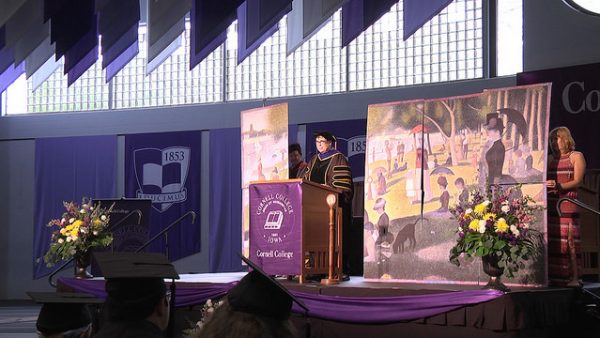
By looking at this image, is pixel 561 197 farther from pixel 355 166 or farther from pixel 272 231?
pixel 355 166

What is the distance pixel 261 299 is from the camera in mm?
2146

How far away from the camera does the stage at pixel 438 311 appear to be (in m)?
6.18

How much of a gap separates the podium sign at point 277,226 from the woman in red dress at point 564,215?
2.19 meters

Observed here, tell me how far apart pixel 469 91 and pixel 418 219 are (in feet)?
18.1

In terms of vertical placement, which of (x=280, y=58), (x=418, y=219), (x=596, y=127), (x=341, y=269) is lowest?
(x=341, y=269)

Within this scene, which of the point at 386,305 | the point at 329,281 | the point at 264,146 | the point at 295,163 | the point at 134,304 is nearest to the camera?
the point at 134,304

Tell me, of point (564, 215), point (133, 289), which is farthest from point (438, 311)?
point (133, 289)

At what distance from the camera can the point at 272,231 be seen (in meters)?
7.70

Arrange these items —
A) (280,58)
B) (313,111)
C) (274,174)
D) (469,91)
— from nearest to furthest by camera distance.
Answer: (274,174), (469,91), (313,111), (280,58)

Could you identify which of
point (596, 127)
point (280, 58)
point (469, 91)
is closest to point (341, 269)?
point (596, 127)

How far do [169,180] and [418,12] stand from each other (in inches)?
244

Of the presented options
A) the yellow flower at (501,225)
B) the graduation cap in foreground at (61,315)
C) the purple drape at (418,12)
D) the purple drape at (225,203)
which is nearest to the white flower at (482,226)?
the yellow flower at (501,225)

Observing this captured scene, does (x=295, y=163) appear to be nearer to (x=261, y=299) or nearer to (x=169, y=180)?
(x=169, y=180)

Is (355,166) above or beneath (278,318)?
above
